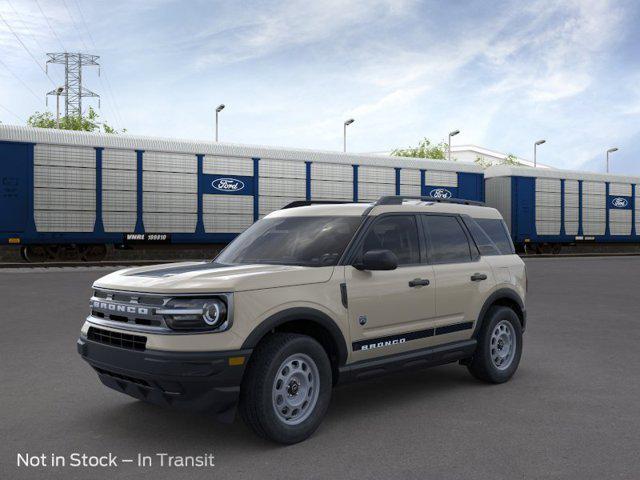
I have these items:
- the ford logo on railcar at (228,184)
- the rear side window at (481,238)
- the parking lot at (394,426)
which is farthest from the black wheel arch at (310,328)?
the ford logo on railcar at (228,184)

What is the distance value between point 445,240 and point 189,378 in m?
2.91

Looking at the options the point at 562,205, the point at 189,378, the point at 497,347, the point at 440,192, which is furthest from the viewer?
the point at 562,205

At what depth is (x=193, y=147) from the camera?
24.2m

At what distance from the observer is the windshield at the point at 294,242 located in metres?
5.15

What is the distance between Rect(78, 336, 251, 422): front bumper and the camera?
409cm

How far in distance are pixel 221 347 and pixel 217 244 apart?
2140 cm

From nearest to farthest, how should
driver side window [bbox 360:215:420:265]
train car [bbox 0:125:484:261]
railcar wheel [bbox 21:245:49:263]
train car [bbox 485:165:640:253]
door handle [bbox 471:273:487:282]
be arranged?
driver side window [bbox 360:215:420:265] → door handle [bbox 471:273:487:282] → train car [bbox 0:125:484:261] → railcar wheel [bbox 21:245:49:263] → train car [bbox 485:165:640:253]

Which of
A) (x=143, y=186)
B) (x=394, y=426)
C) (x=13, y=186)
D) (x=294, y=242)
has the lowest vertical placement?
(x=394, y=426)

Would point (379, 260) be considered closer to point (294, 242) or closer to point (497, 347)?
point (294, 242)

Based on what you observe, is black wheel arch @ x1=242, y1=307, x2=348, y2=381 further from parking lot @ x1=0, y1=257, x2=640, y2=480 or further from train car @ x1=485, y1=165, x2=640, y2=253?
train car @ x1=485, y1=165, x2=640, y2=253

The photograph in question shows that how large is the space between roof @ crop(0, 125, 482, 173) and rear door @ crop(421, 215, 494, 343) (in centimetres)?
1895

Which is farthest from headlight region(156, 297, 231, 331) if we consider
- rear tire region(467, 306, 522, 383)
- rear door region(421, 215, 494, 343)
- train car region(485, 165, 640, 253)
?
train car region(485, 165, 640, 253)

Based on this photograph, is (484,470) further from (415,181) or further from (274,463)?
(415,181)

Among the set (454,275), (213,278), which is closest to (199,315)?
(213,278)
